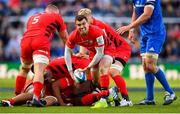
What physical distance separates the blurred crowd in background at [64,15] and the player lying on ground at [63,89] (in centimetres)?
1073

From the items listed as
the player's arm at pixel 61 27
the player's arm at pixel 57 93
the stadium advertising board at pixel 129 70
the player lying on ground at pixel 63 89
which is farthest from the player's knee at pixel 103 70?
the stadium advertising board at pixel 129 70

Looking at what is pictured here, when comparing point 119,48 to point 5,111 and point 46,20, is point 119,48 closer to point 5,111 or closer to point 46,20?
point 46,20

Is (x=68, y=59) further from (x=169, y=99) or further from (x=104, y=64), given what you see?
(x=169, y=99)

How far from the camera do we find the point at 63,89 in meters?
13.0

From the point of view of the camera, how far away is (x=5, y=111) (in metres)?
11.3

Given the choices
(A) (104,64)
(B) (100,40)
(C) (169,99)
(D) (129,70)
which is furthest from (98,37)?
(D) (129,70)

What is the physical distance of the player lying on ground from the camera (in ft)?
41.1

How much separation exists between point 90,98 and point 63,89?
0.58 m

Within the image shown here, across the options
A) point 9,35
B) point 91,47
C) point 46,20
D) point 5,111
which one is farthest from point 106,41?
point 9,35

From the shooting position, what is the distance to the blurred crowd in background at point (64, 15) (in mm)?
24250

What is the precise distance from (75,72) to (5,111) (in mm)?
1818

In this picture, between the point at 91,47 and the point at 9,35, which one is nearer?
the point at 91,47

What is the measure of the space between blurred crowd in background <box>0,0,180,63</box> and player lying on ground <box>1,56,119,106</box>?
1073cm

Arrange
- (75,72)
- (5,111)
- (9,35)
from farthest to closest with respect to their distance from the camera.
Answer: (9,35), (75,72), (5,111)
